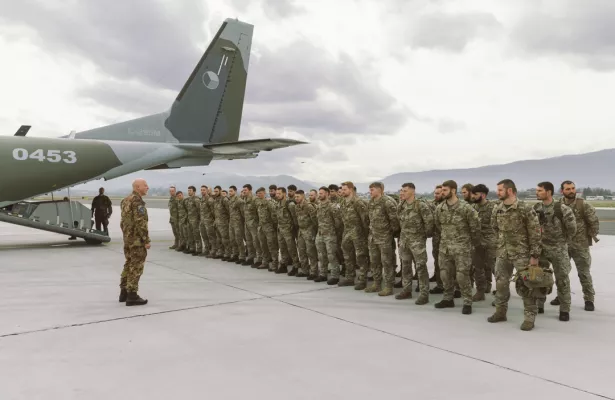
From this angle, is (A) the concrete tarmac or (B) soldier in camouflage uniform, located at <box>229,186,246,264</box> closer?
(A) the concrete tarmac

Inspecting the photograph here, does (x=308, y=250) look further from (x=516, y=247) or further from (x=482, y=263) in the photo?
(x=516, y=247)

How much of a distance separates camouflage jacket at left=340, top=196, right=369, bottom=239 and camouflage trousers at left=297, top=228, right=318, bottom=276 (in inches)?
35.3

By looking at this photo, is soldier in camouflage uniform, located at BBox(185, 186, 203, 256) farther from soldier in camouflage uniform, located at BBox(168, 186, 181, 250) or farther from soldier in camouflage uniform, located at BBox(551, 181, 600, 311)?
soldier in camouflage uniform, located at BBox(551, 181, 600, 311)

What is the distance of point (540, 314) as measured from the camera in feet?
17.7

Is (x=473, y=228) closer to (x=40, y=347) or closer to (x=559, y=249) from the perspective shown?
(x=559, y=249)

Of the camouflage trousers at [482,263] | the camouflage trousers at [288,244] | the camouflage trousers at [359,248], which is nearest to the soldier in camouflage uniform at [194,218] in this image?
the camouflage trousers at [288,244]

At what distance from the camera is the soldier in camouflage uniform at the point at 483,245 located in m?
6.18

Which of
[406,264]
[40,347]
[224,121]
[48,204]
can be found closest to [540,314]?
[406,264]

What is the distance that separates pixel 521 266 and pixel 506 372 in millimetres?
1616

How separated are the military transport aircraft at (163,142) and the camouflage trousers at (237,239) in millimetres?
2722

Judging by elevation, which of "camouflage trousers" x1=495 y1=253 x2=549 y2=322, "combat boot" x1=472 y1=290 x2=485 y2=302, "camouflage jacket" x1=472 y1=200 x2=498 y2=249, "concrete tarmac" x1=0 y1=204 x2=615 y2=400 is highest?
"camouflage jacket" x1=472 y1=200 x2=498 y2=249

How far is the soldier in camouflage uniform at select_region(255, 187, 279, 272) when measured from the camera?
8305 millimetres

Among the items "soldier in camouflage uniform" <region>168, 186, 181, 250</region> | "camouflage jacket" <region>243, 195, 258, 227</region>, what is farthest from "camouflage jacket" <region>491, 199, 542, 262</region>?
"soldier in camouflage uniform" <region>168, 186, 181, 250</region>

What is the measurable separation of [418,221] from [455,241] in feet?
2.18
